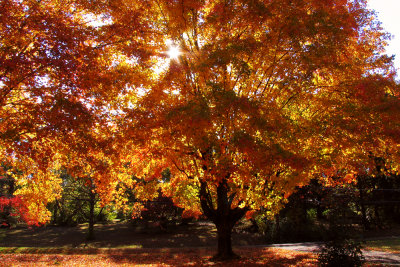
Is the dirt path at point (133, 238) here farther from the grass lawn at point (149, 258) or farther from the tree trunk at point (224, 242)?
the tree trunk at point (224, 242)

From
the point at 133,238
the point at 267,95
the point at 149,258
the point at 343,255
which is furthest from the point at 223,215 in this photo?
the point at 133,238

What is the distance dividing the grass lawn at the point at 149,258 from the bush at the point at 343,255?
7.34 ft

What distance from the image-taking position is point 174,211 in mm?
24438

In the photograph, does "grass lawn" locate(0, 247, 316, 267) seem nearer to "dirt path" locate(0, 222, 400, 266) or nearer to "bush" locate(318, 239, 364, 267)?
"bush" locate(318, 239, 364, 267)

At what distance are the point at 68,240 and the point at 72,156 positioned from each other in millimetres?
17560

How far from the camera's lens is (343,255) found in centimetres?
813

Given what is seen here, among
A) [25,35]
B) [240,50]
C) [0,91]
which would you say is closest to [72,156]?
[0,91]

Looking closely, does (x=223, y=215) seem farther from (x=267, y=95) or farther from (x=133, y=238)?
(x=133, y=238)

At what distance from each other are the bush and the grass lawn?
7.34ft

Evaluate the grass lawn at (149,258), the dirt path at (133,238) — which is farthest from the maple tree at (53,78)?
the dirt path at (133,238)

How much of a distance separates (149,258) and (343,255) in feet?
29.5

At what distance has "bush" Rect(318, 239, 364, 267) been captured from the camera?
26.4 ft

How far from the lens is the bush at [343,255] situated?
8055 millimetres

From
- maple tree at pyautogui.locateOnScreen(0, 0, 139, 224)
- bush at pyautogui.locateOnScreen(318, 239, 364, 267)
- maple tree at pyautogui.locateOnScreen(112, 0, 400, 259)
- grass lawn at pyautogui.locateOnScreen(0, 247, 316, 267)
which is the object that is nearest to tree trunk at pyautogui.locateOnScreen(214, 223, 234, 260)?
grass lawn at pyautogui.locateOnScreen(0, 247, 316, 267)
